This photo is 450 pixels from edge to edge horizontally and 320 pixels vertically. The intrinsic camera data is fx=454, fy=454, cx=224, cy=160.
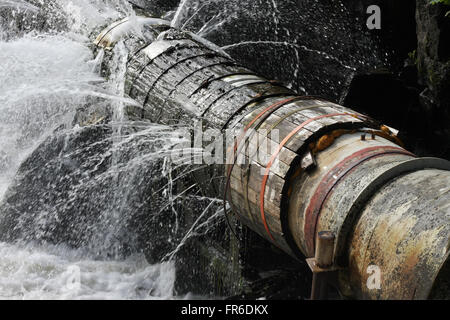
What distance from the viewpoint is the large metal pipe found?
254 centimetres

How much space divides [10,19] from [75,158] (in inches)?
137

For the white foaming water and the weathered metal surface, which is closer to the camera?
the weathered metal surface

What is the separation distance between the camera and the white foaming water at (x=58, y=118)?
5559mm

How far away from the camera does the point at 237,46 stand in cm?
843

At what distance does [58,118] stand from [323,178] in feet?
14.6

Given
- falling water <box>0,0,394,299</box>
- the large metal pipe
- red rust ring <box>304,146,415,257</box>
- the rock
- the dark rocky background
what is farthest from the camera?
the dark rocky background

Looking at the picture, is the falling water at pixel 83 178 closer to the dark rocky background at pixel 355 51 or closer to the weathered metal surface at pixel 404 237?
the weathered metal surface at pixel 404 237

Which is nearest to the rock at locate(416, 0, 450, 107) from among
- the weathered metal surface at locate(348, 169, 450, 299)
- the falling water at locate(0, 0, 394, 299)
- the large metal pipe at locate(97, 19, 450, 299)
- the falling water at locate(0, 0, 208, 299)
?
the large metal pipe at locate(97, 19, 450, 299)

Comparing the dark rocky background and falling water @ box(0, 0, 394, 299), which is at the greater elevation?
the dark rocky background

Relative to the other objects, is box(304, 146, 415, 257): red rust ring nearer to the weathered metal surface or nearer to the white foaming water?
the weathered metal surface

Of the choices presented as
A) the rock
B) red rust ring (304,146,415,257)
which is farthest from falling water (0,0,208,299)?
the rock

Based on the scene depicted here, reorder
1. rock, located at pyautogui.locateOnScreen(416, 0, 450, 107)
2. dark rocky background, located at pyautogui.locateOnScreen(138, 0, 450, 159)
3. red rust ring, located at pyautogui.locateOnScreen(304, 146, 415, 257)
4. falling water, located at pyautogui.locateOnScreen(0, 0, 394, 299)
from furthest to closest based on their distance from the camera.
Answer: dark rocky background, located at pyautogui.locateOnScreen(138, 0, 450, 159)
falling water, located at pyautogui.locateOnScreen(0, 0, 394, 299)
rock, located at pyautogui.locateOnScreen(416, 0, 450, 107)
red rust ring, located at pyautogui.locateOnScreen(304, 146, 415, 257)

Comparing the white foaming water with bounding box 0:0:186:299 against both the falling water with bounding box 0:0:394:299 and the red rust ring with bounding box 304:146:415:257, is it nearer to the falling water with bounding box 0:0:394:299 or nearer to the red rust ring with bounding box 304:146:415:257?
the falling water with bounding box 0:0:394:299

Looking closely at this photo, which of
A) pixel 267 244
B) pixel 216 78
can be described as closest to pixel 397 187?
pixel 267 244
